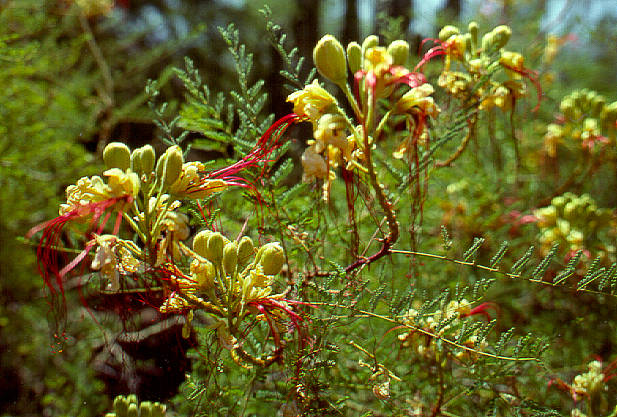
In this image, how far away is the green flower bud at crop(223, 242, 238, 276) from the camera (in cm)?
65

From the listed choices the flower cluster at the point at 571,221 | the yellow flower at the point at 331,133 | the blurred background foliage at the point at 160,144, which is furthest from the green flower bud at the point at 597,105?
the yellow flower at the point at 331,133

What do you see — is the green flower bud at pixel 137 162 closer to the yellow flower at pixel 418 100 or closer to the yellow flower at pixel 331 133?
the yellow flower at pixel 331 133

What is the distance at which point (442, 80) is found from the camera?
938 millimetres

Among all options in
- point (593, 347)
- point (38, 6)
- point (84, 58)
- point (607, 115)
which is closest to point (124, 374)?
point (593, 347)

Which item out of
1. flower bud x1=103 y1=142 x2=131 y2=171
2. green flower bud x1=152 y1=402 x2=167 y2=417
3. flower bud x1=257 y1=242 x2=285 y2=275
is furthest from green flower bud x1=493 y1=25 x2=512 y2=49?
green flower bud x1=152 y1=402 x2=167 y2=417

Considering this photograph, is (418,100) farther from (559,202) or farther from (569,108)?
(569,108)

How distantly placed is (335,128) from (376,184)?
9 cm

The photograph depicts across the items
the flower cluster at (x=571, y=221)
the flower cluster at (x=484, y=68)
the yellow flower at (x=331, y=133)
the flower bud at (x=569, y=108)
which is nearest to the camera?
the yellow flower at (x=331, y=133)

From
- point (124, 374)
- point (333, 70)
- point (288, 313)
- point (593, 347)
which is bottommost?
point (593, 347)

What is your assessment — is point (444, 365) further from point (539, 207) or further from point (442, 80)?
point (539, 207)

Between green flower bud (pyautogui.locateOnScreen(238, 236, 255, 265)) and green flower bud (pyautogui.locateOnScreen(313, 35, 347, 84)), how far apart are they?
26 cm

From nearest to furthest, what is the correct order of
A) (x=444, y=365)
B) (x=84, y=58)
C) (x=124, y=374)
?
(x=124, y=374)
(x=444, y=365)
(x=84, y=58)

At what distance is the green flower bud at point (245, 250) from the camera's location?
0.69 meters

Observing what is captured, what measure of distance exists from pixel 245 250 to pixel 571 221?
1.06m
